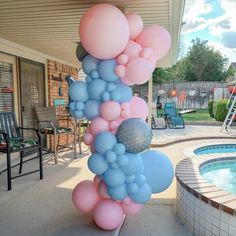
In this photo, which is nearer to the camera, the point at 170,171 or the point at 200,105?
the point at 170,171

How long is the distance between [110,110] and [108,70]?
0.33 meters

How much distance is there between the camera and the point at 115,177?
2.12 meters

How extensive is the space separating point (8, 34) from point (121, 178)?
3.04 m

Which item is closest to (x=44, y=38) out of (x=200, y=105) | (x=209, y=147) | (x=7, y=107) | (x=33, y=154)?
Result: (x=7, y=107)

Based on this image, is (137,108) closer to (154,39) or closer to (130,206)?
(154,39)

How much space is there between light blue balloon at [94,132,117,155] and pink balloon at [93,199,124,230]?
1.69 ft

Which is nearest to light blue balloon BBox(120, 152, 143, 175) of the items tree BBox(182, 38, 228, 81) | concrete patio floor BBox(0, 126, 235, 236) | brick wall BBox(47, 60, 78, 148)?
concrete patio floor BBox(0, 126, 235, 236)

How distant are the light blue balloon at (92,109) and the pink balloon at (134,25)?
65 cm

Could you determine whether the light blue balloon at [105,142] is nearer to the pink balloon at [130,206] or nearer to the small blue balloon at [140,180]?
the small blue balloon at [140,180]

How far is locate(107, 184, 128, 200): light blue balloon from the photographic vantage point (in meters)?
2.20

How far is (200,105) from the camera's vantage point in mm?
17547

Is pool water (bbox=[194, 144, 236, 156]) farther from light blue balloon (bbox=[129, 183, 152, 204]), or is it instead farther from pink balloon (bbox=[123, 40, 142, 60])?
pink balloon (bbox=[123, 40, 142, 60])

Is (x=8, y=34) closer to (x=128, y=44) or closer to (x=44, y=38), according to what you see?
(x=44, y=38)

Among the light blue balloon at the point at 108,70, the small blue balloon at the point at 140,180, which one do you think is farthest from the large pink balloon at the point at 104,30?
the small blue balloon at the point at 140,180
